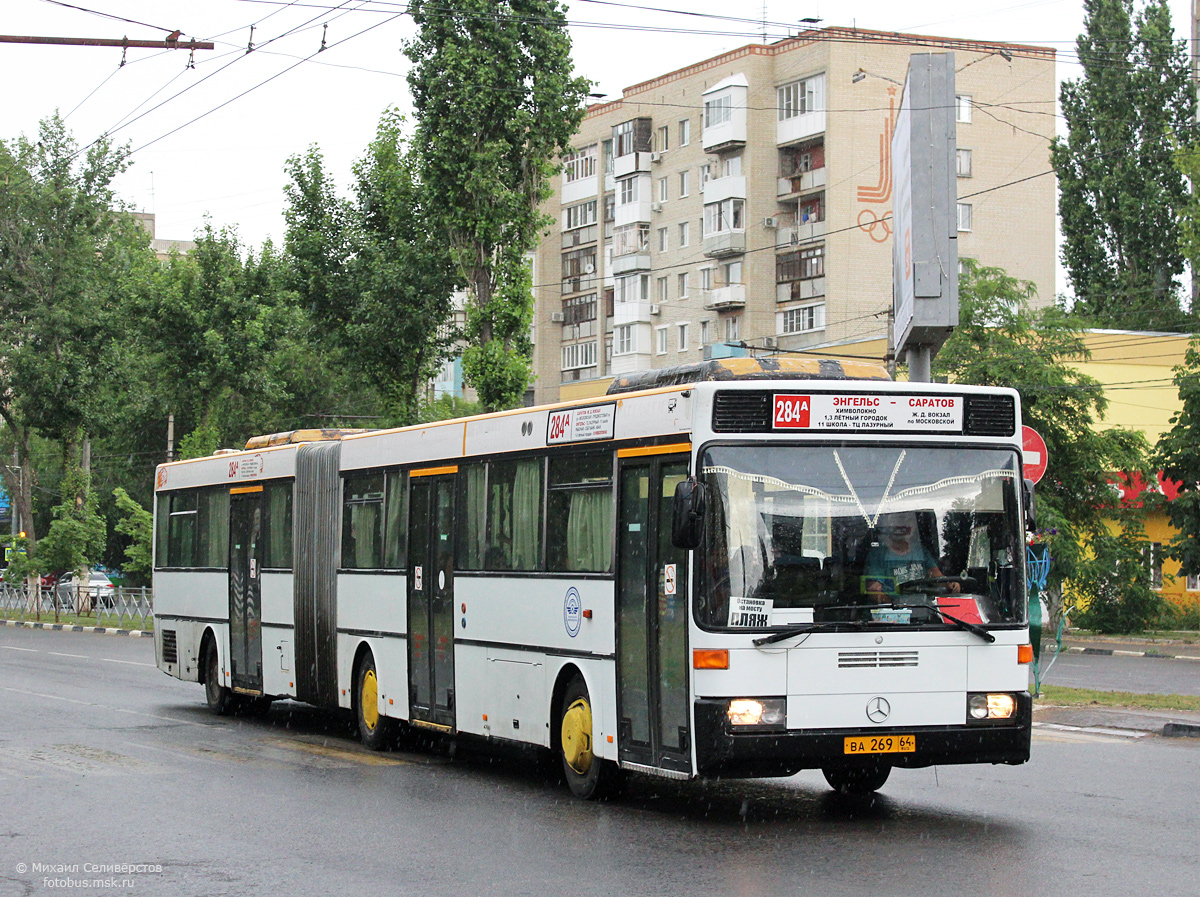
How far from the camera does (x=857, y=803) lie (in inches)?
424

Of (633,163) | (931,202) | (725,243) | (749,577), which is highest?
(633,163)

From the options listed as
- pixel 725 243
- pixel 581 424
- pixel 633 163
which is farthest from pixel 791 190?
pixel 581 424

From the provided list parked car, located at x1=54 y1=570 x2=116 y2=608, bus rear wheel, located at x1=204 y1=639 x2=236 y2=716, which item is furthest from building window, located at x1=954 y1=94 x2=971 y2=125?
bus rear wheel, located at x1=204 y1=639 x2=236 y2=716

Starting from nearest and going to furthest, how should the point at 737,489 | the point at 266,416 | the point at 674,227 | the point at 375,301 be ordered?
the point at 737,489
the point at 375,301
the point at 266,416
the point at 674,227

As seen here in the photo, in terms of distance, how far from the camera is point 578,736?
11133mm

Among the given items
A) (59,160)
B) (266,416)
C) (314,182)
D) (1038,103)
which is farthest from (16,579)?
(1038,103)

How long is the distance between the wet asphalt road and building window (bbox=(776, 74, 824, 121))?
1815 inches

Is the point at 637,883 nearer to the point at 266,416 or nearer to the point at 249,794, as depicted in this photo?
the point at 249,794

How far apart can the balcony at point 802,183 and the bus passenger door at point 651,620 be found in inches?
1939

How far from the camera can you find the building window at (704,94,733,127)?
60750mm

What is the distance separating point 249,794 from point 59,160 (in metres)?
43.7

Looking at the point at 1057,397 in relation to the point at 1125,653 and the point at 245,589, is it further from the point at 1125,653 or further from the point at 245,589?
the point at 245,589

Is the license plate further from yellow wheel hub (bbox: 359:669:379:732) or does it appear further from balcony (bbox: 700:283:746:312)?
balcony (bbox: 700:283:746:312)

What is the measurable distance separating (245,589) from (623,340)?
49.8m
